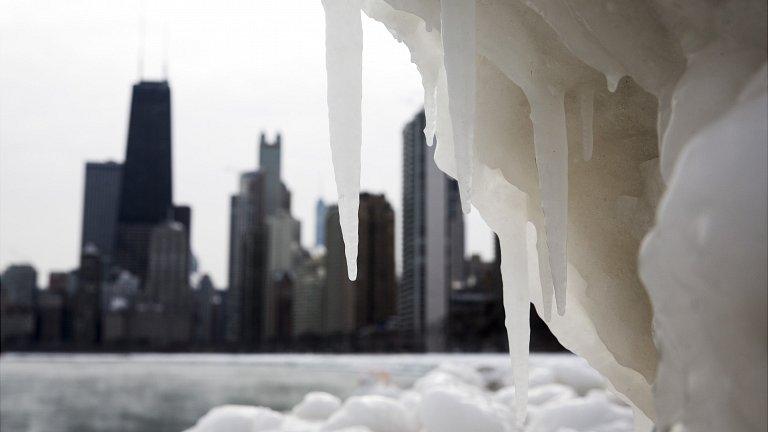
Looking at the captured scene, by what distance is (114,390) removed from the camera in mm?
32844

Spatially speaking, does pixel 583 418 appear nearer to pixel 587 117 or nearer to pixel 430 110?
pixel 430 110

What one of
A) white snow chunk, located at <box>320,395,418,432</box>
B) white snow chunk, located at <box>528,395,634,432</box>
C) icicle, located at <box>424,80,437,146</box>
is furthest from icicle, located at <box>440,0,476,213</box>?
white snow chunk, located at <box>528,395,634,432</box>

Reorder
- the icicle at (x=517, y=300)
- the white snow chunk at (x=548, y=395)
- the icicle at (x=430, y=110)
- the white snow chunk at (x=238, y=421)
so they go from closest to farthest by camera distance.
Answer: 1. the icicle at (x=430, y=110)
2. the icicle at (x=517, y=300)
3. the white snow chunk at (x=238, y=421)
4. the white snow chunk at (x=548, y=395)

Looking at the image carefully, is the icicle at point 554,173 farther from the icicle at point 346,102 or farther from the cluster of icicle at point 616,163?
the icicle at point 346,102

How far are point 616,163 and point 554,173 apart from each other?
554 mm

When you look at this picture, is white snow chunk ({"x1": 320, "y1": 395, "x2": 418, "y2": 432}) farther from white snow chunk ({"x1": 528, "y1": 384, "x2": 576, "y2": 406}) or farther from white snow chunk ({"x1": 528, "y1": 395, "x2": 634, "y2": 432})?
white snow chunk ({"x1": 528, "y1": 384, "x2": 576, "y2": 406})

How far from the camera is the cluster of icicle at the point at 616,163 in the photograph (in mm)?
1812

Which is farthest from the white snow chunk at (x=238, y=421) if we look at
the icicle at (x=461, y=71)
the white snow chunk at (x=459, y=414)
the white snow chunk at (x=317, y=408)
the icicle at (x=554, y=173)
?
the icicle at (x=461, y=71)

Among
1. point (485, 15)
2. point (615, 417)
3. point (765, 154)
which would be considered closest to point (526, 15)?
point (485, 15)

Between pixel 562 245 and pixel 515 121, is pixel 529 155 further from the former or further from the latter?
pixel 562 245

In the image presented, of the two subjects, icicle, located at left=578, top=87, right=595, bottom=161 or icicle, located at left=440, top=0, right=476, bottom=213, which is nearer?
icicle, located at left=440, top=0, right=476, bottom=213

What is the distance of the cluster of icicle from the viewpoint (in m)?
1.81

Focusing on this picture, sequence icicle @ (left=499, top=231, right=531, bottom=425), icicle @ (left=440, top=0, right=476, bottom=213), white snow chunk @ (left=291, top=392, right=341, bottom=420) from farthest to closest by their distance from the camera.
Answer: white snow chunk @ (left=291, top=392, right=341, bottom=420), icicle @ (left=499, top=231, right=531, bottom=425), icicle @ (left=440, top=0, right=476, bottom=213)

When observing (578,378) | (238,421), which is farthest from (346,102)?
(578,378)
